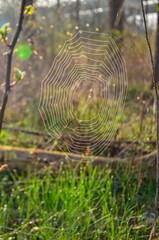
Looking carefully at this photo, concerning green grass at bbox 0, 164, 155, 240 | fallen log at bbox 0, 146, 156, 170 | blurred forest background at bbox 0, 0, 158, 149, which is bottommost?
green grass at bbox 0, 164, 155, 240

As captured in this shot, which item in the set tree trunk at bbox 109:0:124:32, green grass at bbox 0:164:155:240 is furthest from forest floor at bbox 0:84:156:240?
tree trunk at bbox 109:0:124:32

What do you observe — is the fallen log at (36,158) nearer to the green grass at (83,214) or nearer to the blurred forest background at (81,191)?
the blurred forest background at (81,191)

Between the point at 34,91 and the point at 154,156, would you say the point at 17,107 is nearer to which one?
the point at 34,91

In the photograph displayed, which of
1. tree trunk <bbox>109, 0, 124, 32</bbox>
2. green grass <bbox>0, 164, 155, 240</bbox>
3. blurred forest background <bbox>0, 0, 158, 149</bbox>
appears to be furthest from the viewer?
blurred forest background <bbox>0, 0, 158, 149</bbox>

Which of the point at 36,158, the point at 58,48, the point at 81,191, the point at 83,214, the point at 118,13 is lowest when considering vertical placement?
the point at 83,214

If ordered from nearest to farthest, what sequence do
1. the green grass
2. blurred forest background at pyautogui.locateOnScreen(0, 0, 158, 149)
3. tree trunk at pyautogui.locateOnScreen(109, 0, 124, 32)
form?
the green grass, tree trunk at pyautogui.locateOnScreen(109, 0, 124, 32), blurred forest background at pyautogui.locateOnScreen(0, 0, 158, 149)

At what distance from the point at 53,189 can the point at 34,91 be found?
4.72m

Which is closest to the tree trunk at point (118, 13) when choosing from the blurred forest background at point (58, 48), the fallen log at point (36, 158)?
the blurred forest background at point (58, 48)

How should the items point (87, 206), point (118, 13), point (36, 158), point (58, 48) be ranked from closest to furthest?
point (118, 13) < point (87, 206) < point (36, 158) < point (58, 48)

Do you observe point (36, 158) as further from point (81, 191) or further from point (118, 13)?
point (118, 13)

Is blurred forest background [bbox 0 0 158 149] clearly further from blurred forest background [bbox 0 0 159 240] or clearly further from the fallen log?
the fallen log

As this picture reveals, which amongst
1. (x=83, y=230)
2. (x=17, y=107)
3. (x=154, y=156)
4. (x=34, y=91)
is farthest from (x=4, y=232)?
(x=34, y=91)

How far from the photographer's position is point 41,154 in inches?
142

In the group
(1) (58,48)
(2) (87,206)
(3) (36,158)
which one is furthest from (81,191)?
(1) (58,48)
